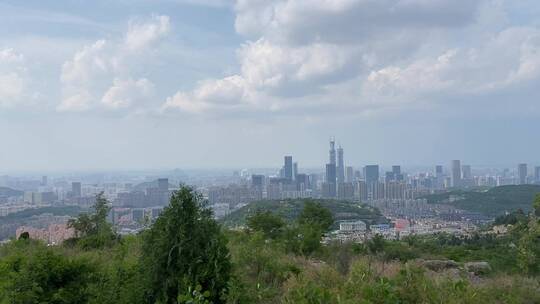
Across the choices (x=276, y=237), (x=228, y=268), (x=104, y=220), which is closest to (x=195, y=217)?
(x=228, y=268)

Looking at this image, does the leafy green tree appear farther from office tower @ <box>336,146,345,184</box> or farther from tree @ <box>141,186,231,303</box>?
office tower @ <box>336,146,345,184</box>

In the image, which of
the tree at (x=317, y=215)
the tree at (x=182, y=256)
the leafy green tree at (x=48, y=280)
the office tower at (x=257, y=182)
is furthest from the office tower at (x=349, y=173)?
the tree at (x=182, y=256)

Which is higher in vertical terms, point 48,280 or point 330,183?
Result: point 330,183

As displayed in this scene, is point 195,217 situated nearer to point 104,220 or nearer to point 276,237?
point 276,237

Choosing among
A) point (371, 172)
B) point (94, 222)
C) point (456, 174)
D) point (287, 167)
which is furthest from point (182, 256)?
point (456, 174)

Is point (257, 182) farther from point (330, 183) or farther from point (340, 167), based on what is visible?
point (340, 167)
